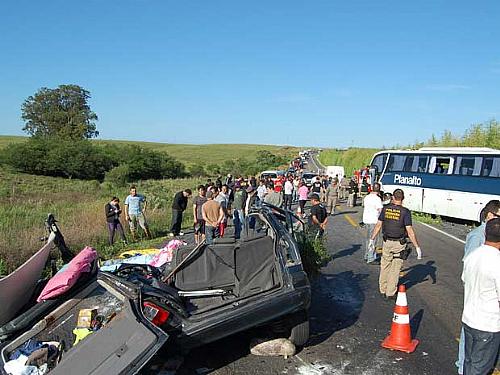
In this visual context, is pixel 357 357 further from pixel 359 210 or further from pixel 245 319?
pixel 359 210

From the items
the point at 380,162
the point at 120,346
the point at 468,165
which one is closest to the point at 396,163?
the point at 380,162

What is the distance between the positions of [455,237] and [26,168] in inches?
1988

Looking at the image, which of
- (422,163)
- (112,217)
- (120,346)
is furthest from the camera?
(422,163)

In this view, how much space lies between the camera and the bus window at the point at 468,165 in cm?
1859

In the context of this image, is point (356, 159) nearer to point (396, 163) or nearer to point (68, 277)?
point (396, 163)

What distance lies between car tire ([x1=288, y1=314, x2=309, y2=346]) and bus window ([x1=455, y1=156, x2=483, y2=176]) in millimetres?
15154

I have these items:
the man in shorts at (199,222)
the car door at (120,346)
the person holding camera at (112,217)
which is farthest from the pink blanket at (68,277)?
the person holding camera at (112,217)

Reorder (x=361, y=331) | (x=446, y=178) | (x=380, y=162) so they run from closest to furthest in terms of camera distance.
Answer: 1. (x=361, y=331)
2. (x=446, y=178)
3. (x=380, y=162)

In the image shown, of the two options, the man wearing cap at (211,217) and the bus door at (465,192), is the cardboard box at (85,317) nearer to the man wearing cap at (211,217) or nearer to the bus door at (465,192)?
the man wearing cap at (211,217)

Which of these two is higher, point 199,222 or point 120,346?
point 120,346

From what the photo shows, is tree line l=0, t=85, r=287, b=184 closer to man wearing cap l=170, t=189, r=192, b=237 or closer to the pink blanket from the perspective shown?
man wearing cap l=170, t=189, r=192, b=237

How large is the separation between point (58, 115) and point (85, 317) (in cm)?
8580

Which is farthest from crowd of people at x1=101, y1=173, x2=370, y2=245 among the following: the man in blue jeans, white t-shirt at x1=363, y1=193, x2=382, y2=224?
the man in blue jeans

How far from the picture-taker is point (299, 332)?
228 inches
